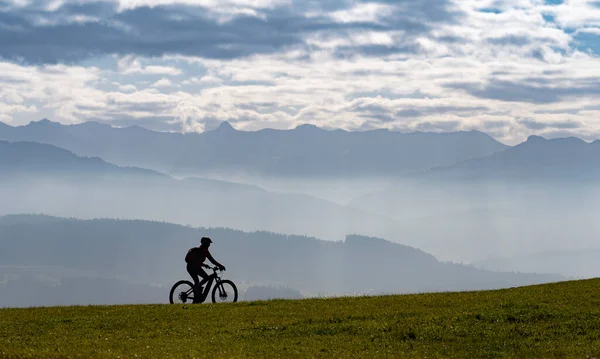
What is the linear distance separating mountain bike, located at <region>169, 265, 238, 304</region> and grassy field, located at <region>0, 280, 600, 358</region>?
135 inches

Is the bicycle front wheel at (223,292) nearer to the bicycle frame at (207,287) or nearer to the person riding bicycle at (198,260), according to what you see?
the bicycle frame at (207,287)

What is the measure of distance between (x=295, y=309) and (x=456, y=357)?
10.2 meters

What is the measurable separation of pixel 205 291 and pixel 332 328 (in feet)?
38.0

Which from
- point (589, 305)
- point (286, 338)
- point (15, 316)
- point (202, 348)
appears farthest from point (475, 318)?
point (15, 316)

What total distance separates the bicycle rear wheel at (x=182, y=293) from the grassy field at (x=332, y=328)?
3.53 metres

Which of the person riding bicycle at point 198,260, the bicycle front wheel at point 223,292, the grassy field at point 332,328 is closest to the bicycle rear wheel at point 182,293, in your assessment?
the person riding bicycle at point 198,260

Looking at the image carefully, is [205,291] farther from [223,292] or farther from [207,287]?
A: [223,292]

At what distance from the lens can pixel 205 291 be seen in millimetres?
37094

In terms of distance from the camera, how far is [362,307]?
31.3 meters

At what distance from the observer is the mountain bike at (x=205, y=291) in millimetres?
36719

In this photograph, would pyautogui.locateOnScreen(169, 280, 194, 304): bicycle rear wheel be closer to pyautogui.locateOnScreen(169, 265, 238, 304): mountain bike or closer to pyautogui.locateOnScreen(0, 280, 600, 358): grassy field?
pyautogui.locateOnScreen(169, 265, 238, 304): mountain bike

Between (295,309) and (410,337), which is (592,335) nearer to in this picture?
(410,337)

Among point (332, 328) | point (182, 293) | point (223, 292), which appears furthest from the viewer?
point (223, 292)

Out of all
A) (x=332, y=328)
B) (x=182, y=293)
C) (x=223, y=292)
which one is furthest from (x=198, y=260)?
(x=332, y=328)
